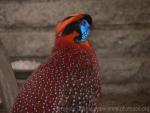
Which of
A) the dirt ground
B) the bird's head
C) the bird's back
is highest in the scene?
the bird's head

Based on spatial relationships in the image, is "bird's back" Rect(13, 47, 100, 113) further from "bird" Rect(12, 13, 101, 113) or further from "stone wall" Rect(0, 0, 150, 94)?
"stone wall" Rect(0, 0, 150, 94)

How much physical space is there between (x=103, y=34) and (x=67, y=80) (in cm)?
66

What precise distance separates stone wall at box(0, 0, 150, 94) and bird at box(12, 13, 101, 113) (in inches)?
18.5

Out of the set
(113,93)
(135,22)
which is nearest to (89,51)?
(135,22)

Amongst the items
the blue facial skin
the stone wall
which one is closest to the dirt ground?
the stone wall

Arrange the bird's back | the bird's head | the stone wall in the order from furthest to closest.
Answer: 1. the stone wall
2. the bird's head
3. the bird's back

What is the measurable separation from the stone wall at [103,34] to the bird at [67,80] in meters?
0.47

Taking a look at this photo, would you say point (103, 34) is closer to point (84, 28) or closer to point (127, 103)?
point (127, 103)

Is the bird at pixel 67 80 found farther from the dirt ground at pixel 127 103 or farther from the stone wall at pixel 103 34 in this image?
the dirt ground at pixel 127 103

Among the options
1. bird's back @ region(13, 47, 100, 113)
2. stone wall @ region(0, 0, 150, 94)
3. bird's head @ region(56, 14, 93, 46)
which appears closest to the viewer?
bird's back @ region(13, 47, 100, 113)

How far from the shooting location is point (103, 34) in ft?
6.40

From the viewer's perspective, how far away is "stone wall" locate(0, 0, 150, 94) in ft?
6.23

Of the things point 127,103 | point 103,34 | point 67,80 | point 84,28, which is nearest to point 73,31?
point 84,28

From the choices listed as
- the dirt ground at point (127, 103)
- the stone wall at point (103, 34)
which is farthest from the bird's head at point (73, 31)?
the dirt ground at point (127, 103)
